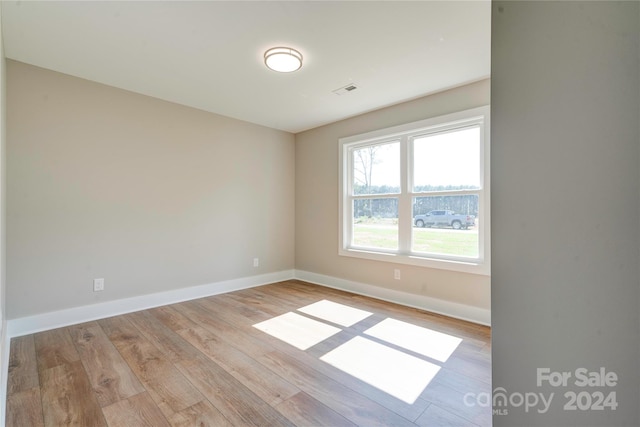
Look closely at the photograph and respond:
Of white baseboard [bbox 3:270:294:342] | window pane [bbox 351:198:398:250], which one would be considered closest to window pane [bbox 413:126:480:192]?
window pane [bbox 351:198:398:250]

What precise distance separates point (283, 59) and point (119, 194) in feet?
7.50

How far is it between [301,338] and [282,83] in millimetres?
2527

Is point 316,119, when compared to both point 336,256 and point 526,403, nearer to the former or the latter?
point 336,256

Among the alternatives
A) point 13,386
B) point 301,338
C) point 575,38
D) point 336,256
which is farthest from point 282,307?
point 575,38

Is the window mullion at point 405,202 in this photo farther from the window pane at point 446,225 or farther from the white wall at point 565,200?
the white wall at point 565,200

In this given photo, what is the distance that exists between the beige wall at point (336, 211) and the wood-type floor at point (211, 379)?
1.44ft

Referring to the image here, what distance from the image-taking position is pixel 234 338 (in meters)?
2.58

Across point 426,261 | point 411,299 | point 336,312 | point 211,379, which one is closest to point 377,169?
point 426,261

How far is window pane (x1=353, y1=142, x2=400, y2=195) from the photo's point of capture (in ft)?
12.3

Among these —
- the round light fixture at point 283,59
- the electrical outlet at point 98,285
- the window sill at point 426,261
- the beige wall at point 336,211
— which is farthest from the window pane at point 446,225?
the electrical outlet at point 98,285

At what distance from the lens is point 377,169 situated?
398 cm

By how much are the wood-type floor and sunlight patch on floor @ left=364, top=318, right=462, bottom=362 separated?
0.07 metres

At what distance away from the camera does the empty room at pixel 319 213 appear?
1.94 ft

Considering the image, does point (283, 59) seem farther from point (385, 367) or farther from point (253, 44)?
point (385, 367)
